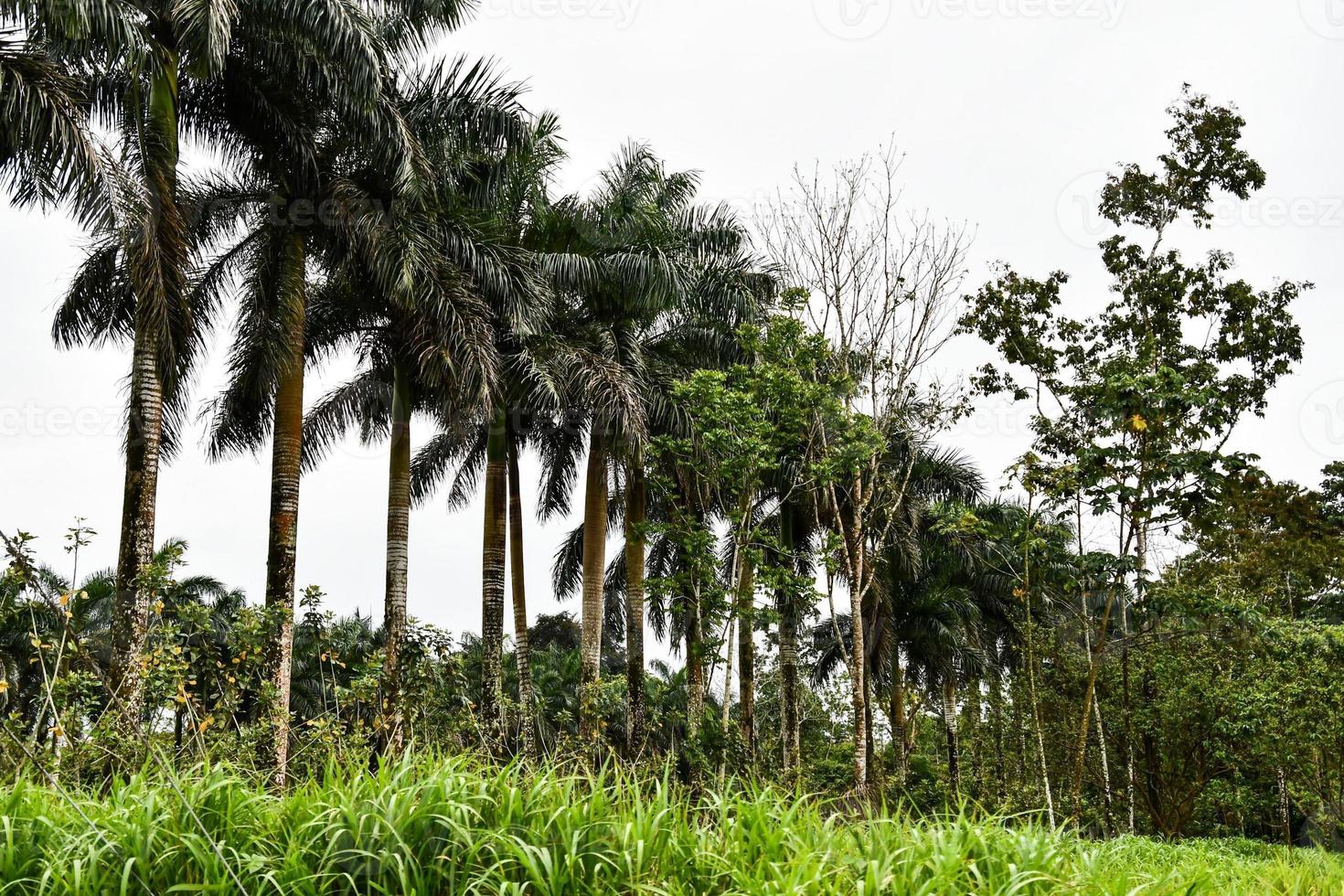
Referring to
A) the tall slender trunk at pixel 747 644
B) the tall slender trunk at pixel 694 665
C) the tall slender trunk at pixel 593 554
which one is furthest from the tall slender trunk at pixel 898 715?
the tall slender trunk at pixel 593 554

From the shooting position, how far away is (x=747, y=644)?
23.3 meters

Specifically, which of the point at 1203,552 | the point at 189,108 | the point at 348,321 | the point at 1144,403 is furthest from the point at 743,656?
the point at 189,108

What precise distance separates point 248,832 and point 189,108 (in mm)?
12692

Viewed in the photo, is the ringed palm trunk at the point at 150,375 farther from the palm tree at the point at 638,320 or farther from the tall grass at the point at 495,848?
the palm tree at the point at 638,320

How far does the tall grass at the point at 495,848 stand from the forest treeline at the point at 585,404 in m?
3.27

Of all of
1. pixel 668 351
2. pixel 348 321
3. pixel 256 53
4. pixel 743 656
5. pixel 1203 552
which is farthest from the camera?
pixel 743 656

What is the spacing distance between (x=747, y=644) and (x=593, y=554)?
193 inches

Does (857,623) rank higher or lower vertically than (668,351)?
lower

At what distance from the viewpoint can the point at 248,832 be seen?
18.1 ft

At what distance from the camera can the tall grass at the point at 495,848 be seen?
5051 mm

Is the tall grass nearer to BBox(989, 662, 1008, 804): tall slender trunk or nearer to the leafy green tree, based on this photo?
the leafy green tree

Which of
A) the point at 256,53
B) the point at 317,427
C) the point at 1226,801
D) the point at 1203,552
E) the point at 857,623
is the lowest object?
the point at 1226,801

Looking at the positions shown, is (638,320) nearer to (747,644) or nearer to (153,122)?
(747,644)

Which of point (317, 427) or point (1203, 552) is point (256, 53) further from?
point (1203, 552)
